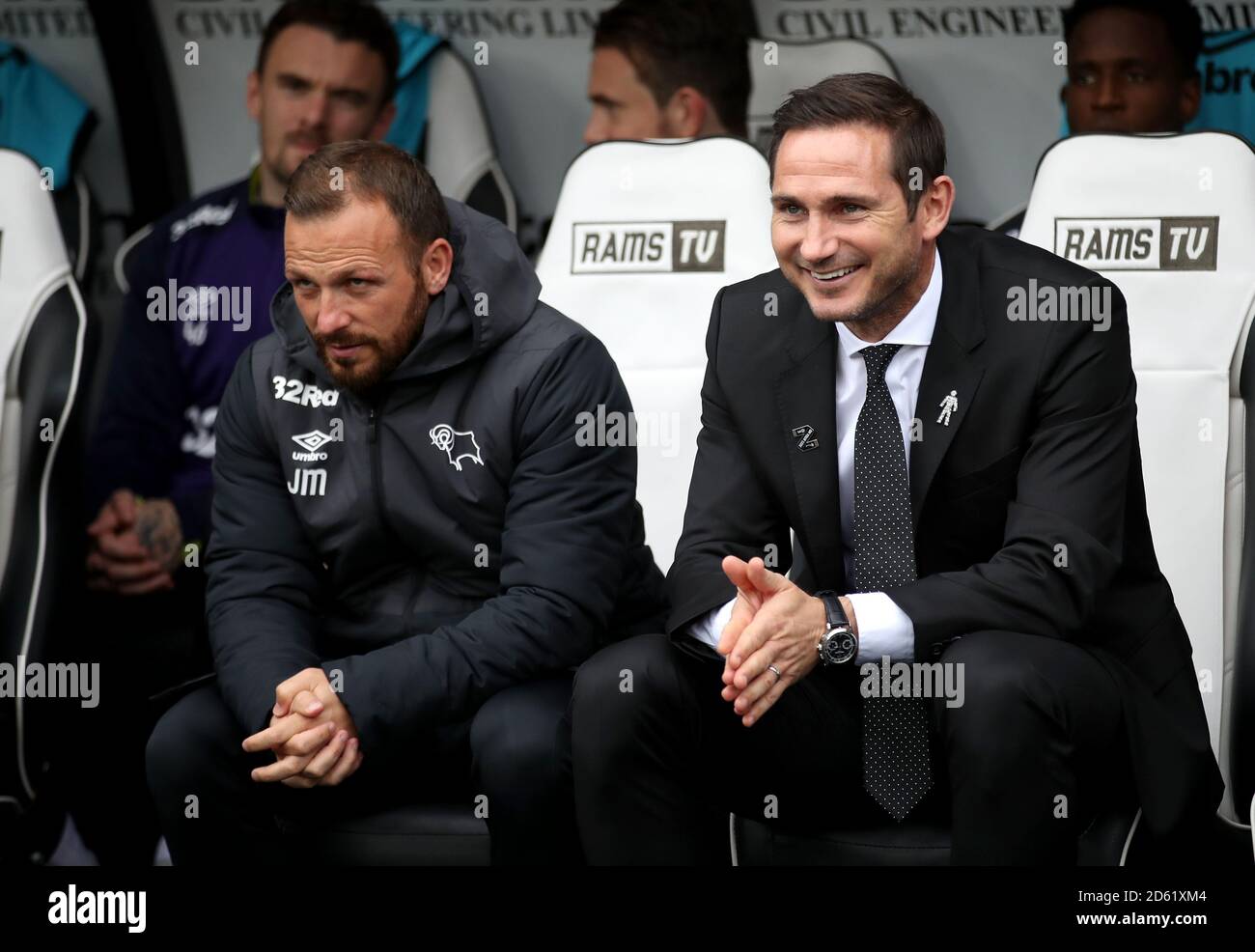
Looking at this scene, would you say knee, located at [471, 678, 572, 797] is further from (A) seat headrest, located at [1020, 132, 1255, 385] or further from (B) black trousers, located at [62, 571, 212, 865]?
(A) seat headrest, located at [1020, 132, 1255, 385]

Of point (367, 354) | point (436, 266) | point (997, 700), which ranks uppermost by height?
point (436, 266)

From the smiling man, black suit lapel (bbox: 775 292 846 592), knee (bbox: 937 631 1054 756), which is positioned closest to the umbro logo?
the smiling man

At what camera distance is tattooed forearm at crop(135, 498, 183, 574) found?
2.76 meters

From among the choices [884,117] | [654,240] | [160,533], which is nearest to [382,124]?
[654,240]

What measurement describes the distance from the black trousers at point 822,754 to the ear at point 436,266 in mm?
570

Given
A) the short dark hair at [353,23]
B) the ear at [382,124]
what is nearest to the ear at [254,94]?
the short dark hair at [353,23]

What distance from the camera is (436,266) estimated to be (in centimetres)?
224

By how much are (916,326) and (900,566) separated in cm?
28

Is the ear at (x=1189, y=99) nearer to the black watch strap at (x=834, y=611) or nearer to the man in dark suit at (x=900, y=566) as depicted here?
the man in dark suit at (x=900, y=566)

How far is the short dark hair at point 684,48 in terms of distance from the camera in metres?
2.93

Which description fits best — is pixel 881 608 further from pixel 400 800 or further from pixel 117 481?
pixel 117 481

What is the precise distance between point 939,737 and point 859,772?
112 mm

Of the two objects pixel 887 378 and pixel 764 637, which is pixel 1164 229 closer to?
pixel 887 378

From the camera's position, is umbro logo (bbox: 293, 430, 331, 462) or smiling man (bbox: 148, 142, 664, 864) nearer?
smiling man (bbox: 148, 142, 664, 864)
